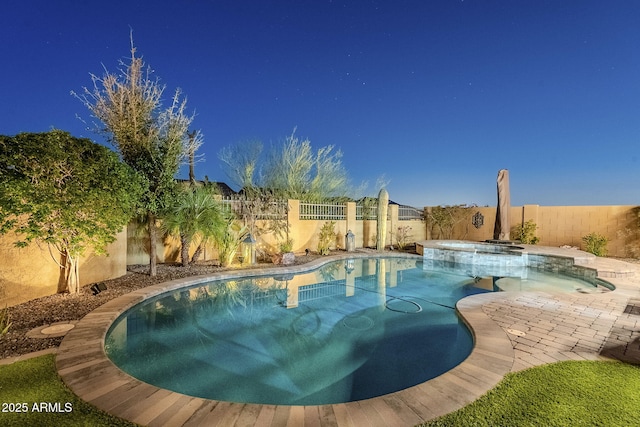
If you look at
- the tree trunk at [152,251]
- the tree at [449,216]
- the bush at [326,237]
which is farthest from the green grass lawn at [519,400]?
the tree at [449,216]

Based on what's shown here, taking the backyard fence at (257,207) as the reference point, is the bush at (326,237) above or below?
below

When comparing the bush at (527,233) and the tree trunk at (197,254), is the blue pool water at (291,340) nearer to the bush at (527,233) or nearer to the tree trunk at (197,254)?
the tree trunk at (197,254)

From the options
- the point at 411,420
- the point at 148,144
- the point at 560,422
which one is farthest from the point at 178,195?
the point at 560,422

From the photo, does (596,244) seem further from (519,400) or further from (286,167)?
(286,167)

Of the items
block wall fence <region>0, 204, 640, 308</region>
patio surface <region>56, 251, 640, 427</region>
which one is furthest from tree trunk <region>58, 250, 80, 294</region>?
patio surface <region>56, 251, 640, 427</region>

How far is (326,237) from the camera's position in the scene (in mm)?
10961

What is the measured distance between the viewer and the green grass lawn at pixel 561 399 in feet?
6.43

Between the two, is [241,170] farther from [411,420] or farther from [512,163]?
[512,163]

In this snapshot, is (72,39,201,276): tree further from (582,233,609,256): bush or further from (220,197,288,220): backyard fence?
(582,233,609,256): bush

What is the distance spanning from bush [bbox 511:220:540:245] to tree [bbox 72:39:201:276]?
13.1 m

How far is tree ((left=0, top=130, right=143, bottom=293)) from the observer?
4.02 metres

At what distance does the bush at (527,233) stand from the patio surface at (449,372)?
714cm

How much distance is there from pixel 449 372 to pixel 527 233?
11990mm

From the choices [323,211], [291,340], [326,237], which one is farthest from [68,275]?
[323,211]
